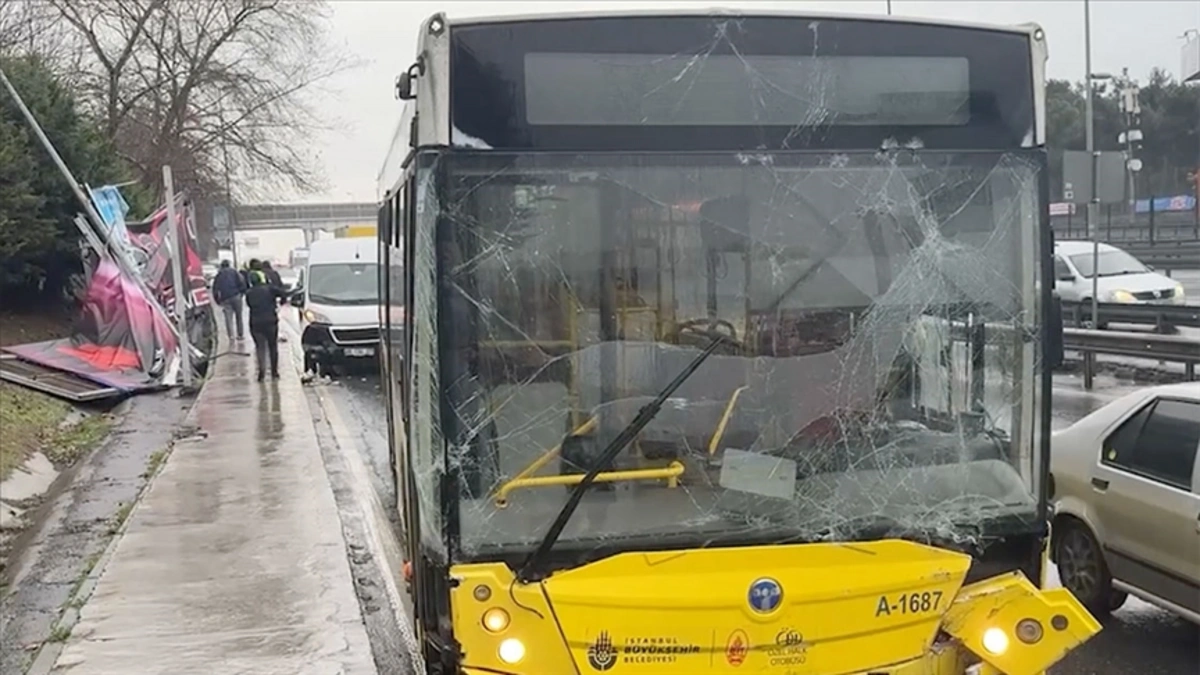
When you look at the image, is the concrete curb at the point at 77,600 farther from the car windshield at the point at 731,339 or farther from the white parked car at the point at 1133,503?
the white parked car at the point at 1133,503

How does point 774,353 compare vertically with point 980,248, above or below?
below

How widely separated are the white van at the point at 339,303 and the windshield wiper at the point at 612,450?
15285 mm

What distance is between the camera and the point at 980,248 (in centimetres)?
428

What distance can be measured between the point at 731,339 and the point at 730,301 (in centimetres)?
13

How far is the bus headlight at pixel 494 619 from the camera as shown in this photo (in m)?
3.84

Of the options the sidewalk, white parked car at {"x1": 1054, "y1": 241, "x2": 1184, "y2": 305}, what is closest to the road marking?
the sidewalk

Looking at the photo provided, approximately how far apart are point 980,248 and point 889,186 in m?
0.42

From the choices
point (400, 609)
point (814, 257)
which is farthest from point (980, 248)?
point (400, 609)

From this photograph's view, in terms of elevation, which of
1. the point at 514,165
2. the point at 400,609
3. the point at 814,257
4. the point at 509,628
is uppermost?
the point at 514,165

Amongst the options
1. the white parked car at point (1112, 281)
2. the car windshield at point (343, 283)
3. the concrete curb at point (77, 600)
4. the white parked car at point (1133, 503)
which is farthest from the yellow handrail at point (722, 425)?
the white parked car at point (1112, 281)

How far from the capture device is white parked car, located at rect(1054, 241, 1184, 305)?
74.1 ft

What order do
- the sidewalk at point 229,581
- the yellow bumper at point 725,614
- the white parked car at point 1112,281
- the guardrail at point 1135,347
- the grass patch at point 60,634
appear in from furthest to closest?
1. the white parked car at point 1112,281
2. the guardrail at point 1135,347
3. the grass patch at point 60,634
4. the sidewalk at point 229,581
5. the yellow bumper at point 725,614

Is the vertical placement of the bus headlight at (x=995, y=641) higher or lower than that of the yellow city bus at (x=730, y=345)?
lower

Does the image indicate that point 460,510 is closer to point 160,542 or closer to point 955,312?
point 955,312
